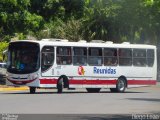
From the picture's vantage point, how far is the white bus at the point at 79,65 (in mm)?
32250

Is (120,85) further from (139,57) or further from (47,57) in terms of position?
(47,57)

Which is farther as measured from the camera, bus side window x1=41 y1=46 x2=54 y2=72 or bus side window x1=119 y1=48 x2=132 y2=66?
bus side window x1=119 y1=48 x2=132 y2=66

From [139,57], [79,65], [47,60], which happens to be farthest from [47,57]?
[139,57]

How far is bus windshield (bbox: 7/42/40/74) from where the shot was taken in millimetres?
32219

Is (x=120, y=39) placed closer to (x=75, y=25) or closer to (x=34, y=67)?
(x=75, y=25)

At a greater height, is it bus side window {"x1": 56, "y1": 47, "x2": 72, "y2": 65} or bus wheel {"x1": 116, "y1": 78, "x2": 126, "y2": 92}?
bus side window {"x1": 56, "y1": 47, "x2": 72, "y2": 65}

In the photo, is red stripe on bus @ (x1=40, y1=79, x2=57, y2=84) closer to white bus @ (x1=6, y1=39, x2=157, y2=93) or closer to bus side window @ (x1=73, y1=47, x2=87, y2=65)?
white bus @ (x1=6, y1=39, x2=157, y2=93)

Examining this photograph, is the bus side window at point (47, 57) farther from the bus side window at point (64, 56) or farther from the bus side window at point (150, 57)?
the bus side window at point (150, 57)

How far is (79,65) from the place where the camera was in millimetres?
34188

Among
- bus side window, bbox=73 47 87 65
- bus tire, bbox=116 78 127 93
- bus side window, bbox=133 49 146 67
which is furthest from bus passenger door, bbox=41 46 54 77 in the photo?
bus side window, bbox=133 49 146 67

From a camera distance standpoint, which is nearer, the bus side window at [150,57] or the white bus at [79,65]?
the white bus at [79,65]

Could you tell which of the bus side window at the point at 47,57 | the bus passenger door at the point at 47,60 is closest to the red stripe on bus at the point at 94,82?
the bus passenger door at the point at 47,60

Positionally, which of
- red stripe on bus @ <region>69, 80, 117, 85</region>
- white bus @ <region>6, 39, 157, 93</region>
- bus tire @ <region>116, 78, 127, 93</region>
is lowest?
bus tire @ <region>116, 78, 127, 93</region>

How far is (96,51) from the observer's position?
35.2m
